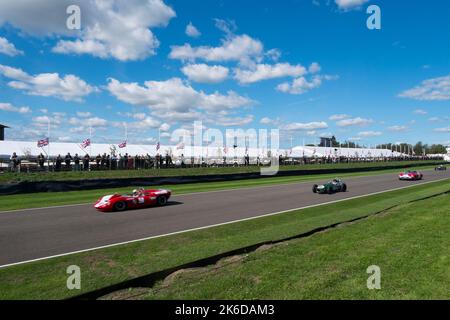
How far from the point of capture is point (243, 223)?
10.4 meters

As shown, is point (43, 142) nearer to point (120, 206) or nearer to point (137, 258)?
point (120, 206)

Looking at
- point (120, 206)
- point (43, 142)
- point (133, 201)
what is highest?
point (43, 142)

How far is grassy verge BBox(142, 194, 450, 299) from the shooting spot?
4.92 meters

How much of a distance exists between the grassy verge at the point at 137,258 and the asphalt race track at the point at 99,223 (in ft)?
2.82

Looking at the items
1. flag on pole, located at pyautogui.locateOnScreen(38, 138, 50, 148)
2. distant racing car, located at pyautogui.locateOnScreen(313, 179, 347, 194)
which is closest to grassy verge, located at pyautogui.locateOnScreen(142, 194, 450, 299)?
distant racing car, located at pyautogui.locateOnScreen(313, 179, 347, 194)

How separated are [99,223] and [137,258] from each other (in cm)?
440

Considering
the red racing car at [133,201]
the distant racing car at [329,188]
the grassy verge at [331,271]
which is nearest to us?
the grassy verge at [331,271]

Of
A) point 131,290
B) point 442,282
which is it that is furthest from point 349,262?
point 131,290

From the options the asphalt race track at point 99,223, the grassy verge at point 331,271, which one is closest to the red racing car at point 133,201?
the asphalt race track at point 99,223

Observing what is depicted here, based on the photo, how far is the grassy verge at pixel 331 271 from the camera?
194 inches

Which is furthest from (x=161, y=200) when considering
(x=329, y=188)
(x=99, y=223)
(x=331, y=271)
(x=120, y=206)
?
(x=331, y=271)

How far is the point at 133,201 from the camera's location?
44.0ft

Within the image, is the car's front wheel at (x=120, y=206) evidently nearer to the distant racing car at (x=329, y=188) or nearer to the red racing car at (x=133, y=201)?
the red racing car at (x=133, y=201)
